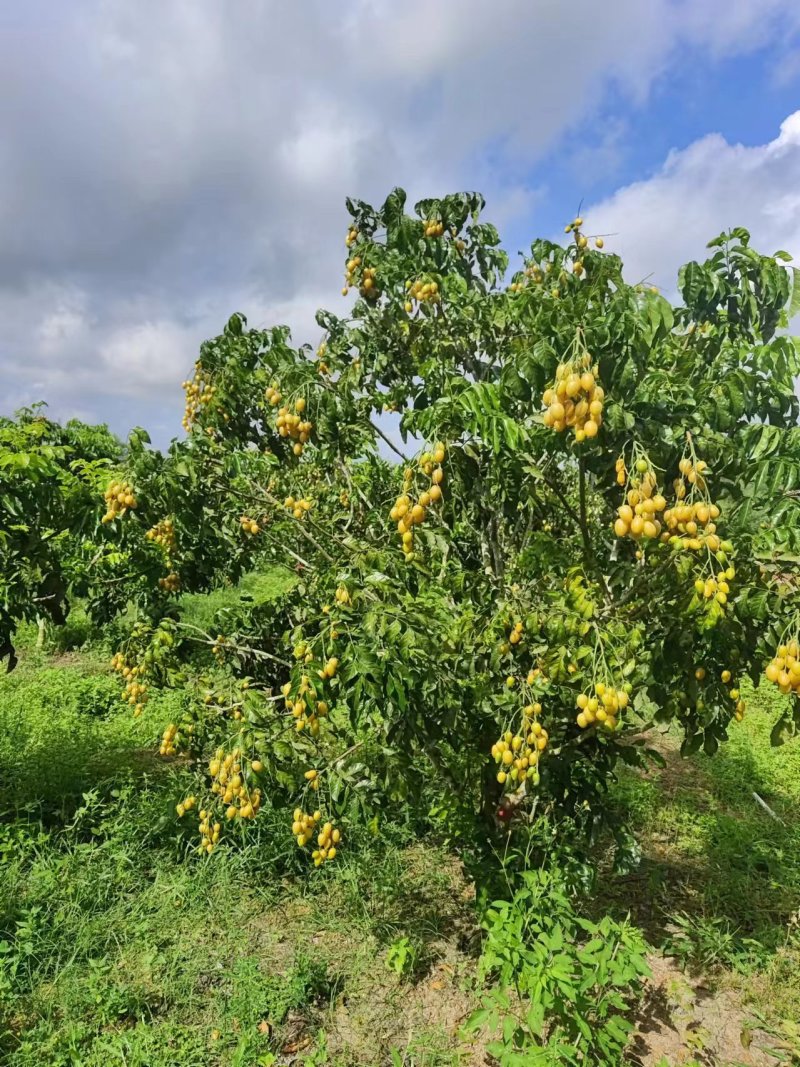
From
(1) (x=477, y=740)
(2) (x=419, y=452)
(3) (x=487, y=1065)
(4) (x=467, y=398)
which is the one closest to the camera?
(4) (x=467, y=398)

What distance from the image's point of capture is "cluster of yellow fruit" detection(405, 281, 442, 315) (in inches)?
116

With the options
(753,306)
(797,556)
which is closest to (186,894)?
(797,556)

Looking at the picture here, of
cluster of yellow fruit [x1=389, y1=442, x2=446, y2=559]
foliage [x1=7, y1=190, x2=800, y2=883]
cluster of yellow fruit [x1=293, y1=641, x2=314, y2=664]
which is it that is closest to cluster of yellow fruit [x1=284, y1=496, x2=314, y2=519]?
foliage [x1=7, y1=190, x2=800, y2=883]

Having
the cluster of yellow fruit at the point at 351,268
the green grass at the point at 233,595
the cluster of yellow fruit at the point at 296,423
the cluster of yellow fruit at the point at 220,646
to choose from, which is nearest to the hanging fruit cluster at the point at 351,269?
the cluster of yellow fruit at the point at 351,268

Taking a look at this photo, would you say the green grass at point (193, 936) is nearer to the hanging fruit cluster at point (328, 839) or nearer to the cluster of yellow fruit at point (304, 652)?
the hanging fruit cluster at point (328, 839)

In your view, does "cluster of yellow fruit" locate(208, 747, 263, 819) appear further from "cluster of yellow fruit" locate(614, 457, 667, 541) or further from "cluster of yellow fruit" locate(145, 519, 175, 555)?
"cluster of yellow fruit" locate(614, 457, 667, 541)

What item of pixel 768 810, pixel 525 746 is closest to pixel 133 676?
pixel 525 746

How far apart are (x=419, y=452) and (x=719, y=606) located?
3.62 feet

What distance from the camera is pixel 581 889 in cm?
311

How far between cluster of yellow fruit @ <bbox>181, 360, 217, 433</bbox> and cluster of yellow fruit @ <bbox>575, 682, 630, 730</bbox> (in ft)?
7.72

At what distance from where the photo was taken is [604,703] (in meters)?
2.12

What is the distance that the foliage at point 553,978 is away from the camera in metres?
2.27

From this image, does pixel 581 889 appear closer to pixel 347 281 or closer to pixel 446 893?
pixel 446 893

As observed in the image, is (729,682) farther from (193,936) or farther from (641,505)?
(193,936)
